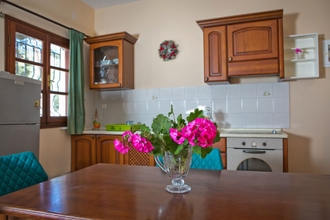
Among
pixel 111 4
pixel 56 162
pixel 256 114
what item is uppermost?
pixel 111 4

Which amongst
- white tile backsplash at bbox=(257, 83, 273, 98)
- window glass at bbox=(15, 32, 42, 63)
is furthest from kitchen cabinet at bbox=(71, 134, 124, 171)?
white tile backsplash at bbox=(257, 83, 273, 98)

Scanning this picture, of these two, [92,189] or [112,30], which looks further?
[112,30]

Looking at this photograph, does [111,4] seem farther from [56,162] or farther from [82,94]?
[56,162]

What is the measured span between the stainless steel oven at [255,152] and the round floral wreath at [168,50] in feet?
4.70

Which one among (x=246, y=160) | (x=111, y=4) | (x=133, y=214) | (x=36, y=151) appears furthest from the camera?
(x=111, y=4)

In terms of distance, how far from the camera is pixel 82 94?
3361 mm

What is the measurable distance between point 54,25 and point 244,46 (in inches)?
92.1

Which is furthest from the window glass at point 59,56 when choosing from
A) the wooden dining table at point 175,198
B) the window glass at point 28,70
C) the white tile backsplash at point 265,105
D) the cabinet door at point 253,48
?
the white tile backsplash at point 265,105

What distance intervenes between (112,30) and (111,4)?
1.24ft

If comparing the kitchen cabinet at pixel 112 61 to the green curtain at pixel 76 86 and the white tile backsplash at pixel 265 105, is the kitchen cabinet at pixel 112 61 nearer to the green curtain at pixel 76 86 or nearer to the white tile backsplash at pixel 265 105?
the green curtain at pixel 76 86

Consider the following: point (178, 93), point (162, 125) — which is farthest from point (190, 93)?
point (162, 125)

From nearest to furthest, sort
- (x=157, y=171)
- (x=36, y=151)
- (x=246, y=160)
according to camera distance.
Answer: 1. (x=157, y=171)
2. (x=36, y=151)
3. (x=246, y=160)

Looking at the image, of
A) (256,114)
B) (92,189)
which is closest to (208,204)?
(92,189)

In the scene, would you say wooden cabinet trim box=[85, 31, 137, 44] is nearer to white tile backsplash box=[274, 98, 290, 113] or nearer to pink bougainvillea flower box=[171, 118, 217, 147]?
white tile backsplash box=[274, 98, 290, 113]
